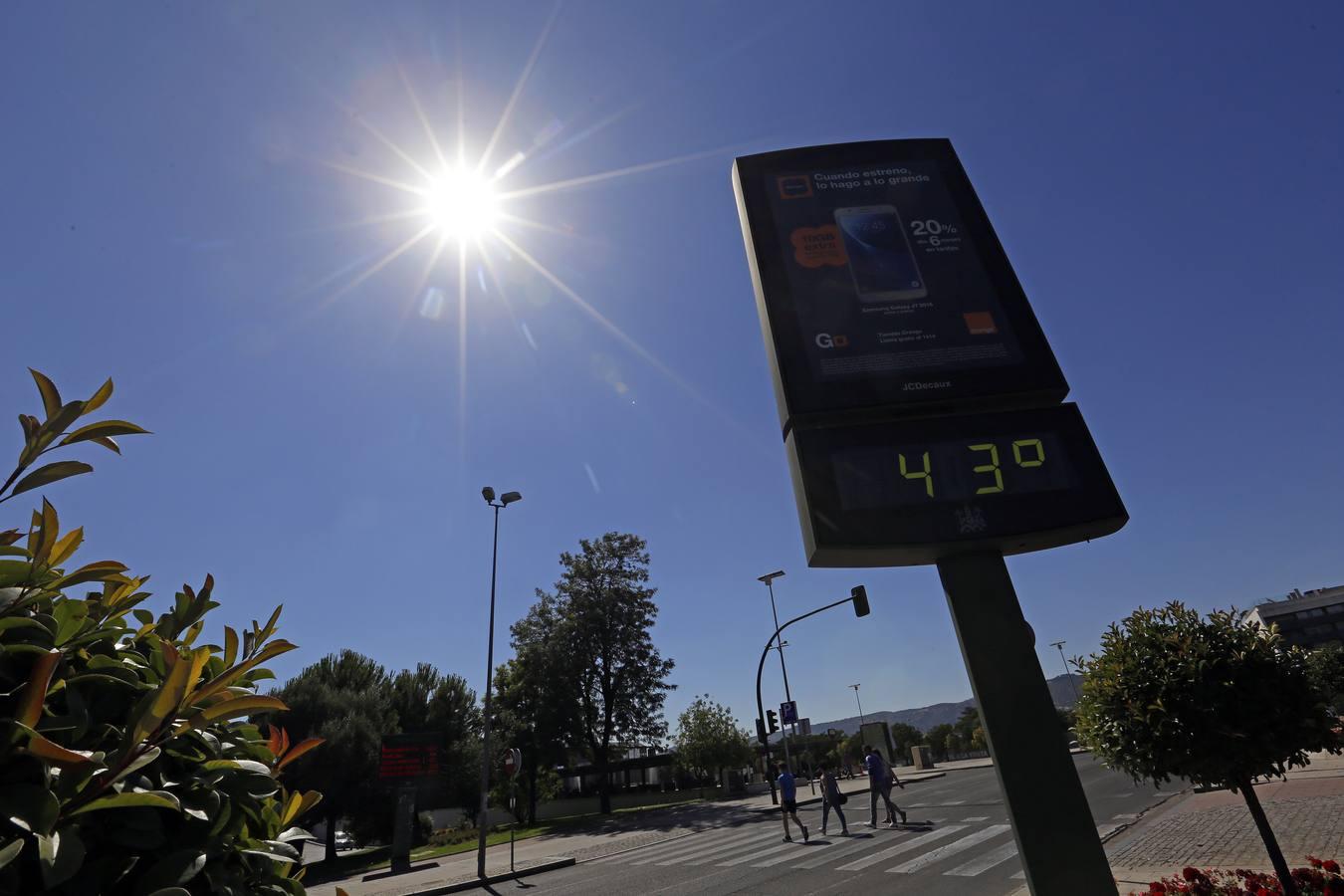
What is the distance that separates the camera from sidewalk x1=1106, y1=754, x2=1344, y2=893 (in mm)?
8703

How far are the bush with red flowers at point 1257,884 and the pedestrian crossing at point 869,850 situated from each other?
120 inches

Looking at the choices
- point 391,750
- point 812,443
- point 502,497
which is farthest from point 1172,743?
point 391,750

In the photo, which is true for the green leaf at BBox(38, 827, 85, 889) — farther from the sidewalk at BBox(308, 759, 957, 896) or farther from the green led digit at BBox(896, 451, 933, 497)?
the sidewalk at BBox(308, 759, 957, 896)

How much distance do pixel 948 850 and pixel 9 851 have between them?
48.7 feet

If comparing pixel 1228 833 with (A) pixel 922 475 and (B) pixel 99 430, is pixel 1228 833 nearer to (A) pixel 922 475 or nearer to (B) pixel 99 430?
(A) pixel 922 475

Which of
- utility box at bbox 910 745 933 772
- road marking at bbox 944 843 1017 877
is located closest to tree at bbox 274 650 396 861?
road marking at bbox 944 843 1017 877

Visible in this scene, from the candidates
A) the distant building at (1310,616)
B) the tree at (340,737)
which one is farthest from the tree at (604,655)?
the distant building at (1310,616)

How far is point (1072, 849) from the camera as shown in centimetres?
411

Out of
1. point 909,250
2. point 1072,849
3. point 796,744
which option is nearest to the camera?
point 1072,849

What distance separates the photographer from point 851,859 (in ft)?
40.4

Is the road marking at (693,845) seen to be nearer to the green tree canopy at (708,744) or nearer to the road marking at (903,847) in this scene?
the road marking at (903,847)

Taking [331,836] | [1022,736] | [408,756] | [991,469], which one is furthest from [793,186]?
[331,836]

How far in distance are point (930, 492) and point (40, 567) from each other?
4.80 metres

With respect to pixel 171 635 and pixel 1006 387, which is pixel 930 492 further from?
pixel 171 635
